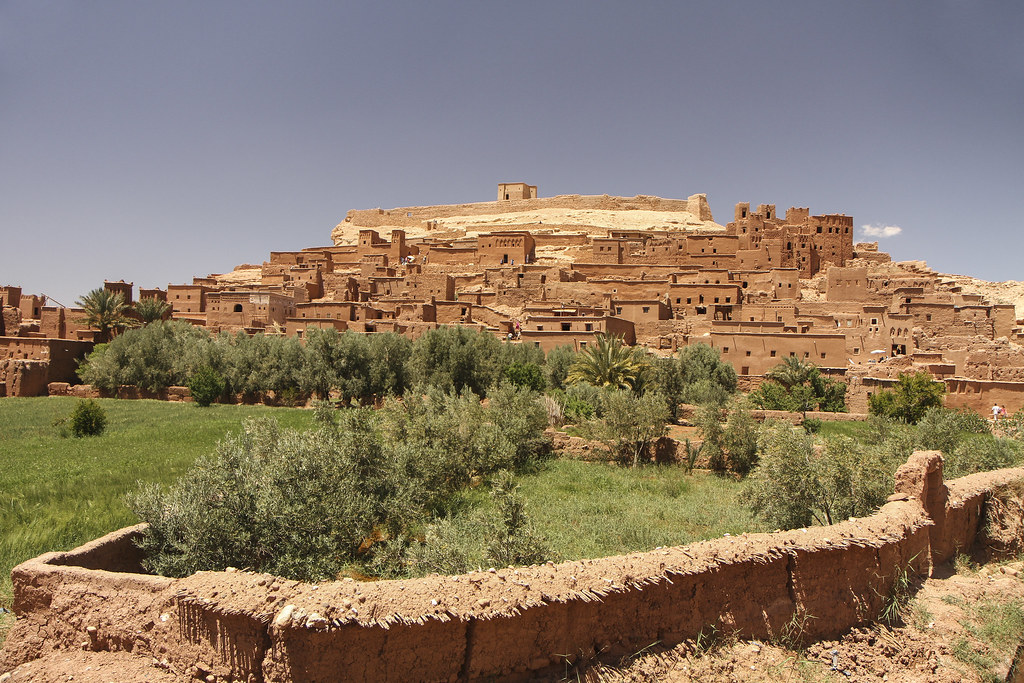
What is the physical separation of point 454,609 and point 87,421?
15.0 meters

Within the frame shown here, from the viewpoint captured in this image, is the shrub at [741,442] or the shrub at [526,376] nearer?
the shrub at [741,442]

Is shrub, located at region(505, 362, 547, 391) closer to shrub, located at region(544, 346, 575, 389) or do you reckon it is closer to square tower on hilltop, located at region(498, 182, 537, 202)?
shrub, located at region(544, 346, 575, 389)

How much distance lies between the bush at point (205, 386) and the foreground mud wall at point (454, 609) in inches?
754

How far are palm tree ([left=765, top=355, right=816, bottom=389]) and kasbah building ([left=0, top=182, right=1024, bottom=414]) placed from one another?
1487 mm

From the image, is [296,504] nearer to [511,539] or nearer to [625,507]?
[511,539]

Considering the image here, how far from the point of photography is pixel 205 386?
22.5 meters

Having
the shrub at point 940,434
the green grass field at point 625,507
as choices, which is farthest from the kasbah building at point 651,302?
the green grass field at point 625,507

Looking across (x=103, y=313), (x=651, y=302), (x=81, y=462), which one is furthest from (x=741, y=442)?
(x=103, y=313)

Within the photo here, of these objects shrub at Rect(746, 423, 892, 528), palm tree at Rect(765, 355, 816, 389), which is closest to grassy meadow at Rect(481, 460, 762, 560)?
shrub at Rect(746, 423, 892, 528)

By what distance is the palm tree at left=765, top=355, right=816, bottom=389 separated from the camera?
24.4 metres

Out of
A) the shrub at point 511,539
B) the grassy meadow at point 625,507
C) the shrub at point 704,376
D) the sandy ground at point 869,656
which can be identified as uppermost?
the shrub at point 704,376

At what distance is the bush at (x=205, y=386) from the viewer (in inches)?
885

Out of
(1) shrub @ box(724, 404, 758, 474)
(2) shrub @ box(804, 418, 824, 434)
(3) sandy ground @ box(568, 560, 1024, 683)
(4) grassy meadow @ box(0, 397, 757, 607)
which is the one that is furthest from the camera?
(2) shrub @ box(804, 418, 824, 434)

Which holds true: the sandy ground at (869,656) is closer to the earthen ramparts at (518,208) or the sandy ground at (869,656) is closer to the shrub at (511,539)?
the shrub at (511,539)
